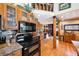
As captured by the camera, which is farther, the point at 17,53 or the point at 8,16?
the point at 17,53

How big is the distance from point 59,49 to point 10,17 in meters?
1.11

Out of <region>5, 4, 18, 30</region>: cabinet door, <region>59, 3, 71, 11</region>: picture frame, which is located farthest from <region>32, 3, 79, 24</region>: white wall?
<region>5, 4, 18, 30</region>: cabinet door

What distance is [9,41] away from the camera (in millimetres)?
1997

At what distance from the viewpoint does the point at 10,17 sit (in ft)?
6.51

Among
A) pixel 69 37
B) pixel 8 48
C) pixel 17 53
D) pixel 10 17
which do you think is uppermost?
pixel 10 17

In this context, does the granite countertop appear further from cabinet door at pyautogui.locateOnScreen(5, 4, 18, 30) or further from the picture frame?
the picture frame

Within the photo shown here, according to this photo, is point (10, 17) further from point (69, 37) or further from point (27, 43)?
point (69, 37)

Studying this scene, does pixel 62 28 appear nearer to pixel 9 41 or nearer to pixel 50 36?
pixel 50 36

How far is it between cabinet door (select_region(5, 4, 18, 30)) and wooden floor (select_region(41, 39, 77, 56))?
0.70 metres

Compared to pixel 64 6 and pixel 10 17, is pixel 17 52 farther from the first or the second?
pixel 64 6

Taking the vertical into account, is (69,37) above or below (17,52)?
above

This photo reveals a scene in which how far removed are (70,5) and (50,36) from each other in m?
0.70

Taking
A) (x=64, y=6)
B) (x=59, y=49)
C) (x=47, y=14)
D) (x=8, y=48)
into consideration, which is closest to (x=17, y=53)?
(x=8, y=48)

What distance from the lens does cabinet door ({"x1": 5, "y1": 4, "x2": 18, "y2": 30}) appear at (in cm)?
194
